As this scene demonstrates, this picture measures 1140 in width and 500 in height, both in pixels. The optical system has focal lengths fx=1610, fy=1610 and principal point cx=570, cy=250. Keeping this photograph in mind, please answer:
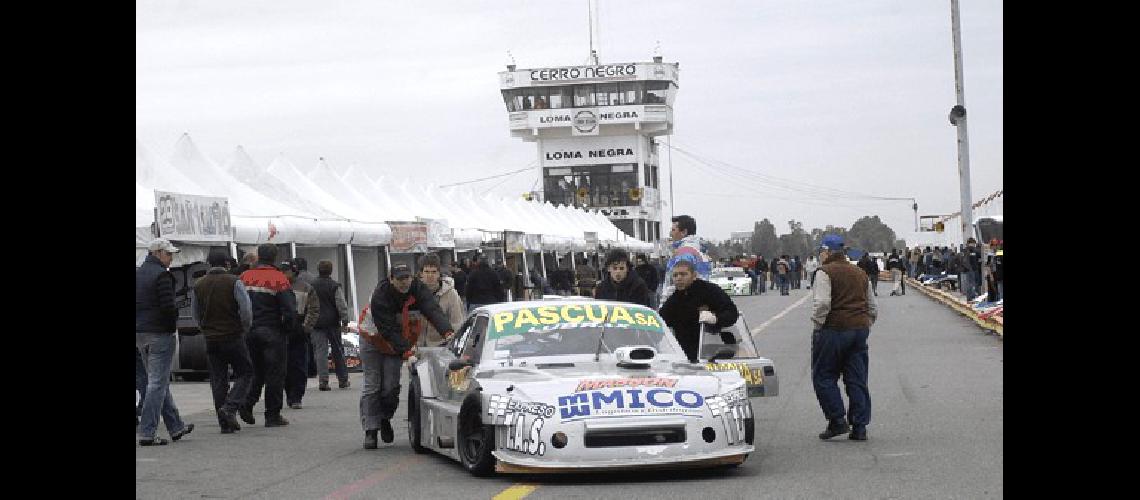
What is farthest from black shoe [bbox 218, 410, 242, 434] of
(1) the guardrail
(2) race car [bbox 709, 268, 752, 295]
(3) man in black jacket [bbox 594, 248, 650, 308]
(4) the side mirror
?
(2) race car [bbox 709, 268, 752, 295]

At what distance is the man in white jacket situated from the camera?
49.1ft

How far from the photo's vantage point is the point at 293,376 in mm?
17547

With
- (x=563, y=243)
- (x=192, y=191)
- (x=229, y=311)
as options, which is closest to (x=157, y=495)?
(x=229, y=311)

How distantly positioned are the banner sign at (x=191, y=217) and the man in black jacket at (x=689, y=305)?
32.6 feet

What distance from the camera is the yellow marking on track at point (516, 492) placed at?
9.73 m

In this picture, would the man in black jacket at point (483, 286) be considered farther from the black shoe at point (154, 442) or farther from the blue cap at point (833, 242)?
the blue cap at point (833, 242)

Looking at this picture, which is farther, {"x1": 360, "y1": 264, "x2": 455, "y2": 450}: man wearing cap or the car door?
{"x1": 360, "y1": 264, "x2": 455, "y2": 450}: man wearing cap

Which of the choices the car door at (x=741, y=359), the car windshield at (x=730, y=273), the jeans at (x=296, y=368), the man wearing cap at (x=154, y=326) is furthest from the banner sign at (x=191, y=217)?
the car windshield at (x=730, y=273)

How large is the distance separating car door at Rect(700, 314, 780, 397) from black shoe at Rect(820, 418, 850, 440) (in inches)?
20.8

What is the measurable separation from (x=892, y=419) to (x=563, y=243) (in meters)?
35.6

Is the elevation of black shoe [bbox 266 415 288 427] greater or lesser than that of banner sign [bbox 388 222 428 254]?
lesser

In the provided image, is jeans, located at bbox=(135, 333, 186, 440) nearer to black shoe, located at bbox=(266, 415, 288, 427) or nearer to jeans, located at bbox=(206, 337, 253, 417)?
jeans, located at bbox=(206, 337, 253, 417)

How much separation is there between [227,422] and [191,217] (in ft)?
26.6
